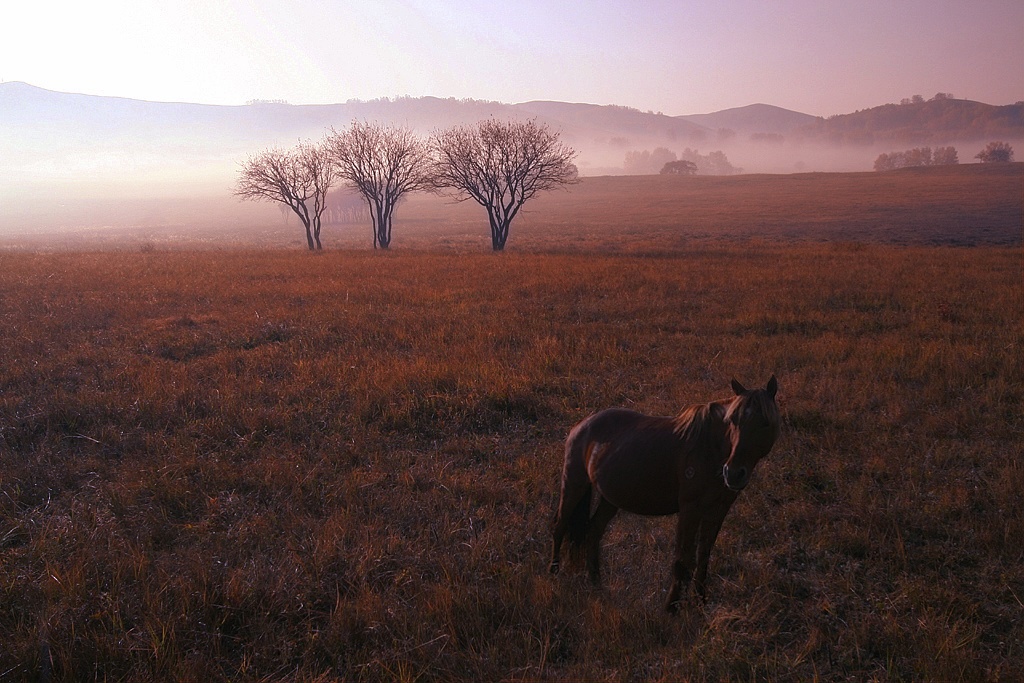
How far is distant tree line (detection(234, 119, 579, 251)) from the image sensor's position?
36531 millimetres

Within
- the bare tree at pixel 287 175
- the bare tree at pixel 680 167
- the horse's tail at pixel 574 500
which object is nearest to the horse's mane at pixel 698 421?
the horse's tail at pixel 574 500

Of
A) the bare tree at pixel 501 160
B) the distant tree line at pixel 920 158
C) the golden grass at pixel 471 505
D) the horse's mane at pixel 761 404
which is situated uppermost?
the distant tree line at pixel 920 158

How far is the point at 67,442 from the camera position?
6.36m

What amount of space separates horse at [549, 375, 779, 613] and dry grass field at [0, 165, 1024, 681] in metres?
0.50

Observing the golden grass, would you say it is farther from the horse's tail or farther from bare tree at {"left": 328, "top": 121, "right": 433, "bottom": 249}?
bare tree at {"left": 328, "top": 121, "right": 433, "bottom": 249}

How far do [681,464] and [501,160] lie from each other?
3569 centimetres

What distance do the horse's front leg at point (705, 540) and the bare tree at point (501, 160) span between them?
32501mm

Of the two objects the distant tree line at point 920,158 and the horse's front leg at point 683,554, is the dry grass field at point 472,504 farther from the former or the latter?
the distant tree line at point 920,158

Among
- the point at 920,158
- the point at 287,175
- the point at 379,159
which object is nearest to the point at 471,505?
the point at 379,159

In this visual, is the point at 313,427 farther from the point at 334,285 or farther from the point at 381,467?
the point at 334,285

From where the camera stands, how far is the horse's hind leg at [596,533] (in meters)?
3.72

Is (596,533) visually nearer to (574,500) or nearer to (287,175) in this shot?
(574,500)

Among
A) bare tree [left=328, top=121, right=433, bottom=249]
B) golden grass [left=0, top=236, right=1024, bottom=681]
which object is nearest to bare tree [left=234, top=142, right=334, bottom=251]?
bare tree [left=328, top=121, right=433, bottom=249]

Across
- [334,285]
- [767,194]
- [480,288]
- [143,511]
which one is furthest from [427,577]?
[767,194]
